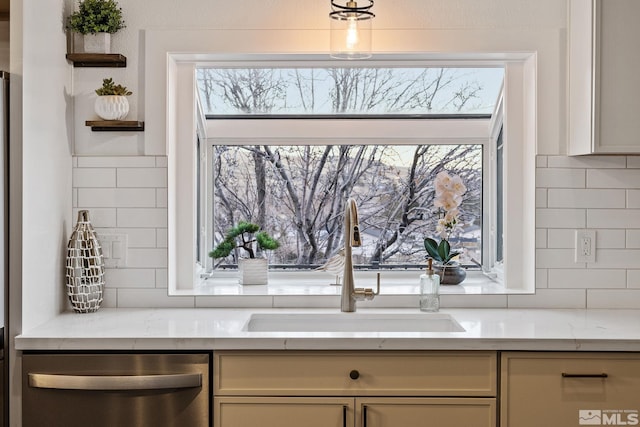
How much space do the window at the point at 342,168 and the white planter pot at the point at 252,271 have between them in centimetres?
22

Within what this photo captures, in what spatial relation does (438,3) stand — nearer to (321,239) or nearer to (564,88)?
(564,88)

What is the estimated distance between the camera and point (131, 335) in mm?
2395

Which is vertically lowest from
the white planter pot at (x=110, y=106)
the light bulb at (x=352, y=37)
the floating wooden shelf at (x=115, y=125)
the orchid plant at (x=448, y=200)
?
the orchid plant at (x=448, y=200)

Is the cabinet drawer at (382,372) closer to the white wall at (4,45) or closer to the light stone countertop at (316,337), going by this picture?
the light stone countertop at (316,337)

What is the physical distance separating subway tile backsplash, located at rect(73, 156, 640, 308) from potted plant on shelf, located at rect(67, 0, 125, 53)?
431 mm

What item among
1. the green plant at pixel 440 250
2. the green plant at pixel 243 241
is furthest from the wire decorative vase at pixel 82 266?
the green plant at pixel 440 250

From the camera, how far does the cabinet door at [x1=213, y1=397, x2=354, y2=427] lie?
237 centimetres

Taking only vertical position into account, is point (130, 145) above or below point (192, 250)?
above

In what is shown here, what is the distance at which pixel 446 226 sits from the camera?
3223 mm

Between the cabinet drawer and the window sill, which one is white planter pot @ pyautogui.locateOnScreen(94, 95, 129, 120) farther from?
the cabinet drawer

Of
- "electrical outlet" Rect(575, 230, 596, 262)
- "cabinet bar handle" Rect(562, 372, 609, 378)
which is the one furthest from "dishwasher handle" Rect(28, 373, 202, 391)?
"electrical outlet" Rect(575, 230, 596, 262)

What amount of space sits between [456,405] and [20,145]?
63.3 inches

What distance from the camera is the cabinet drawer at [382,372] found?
2367 mm

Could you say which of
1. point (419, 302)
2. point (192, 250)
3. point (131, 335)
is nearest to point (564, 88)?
point (419, 302)
